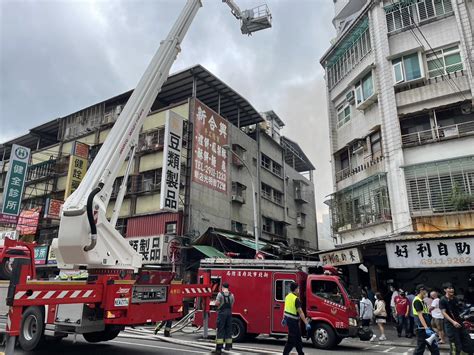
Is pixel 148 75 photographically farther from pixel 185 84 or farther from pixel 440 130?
pixel 185 84

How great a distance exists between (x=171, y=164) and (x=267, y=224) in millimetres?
16071

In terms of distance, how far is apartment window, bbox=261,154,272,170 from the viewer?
3597cm

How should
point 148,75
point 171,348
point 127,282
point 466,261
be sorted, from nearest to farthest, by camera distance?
1. point 127,282
2. point 171,348
3. point 148,75
4. point 466,261

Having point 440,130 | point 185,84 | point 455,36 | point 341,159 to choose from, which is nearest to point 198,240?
point 341,159

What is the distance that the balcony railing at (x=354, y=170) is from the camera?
19527 millimetres

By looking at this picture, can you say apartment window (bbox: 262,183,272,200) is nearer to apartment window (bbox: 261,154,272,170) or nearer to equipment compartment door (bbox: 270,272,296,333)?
apartment window (bbox: 261,154,272,170)

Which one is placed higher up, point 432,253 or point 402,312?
point 432,253

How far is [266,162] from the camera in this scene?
36656mm

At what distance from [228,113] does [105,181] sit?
87.8 feet

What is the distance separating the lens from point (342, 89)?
76.4 ft

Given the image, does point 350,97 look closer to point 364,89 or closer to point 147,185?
point 364,89

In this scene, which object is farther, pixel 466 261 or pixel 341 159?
pixel 341 159

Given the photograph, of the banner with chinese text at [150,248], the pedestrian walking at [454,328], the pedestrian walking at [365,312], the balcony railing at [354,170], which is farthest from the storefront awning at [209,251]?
the pedestrian walking at [454,328]

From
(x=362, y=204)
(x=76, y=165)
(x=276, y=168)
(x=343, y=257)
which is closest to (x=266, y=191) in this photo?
(x=276, y=168)
